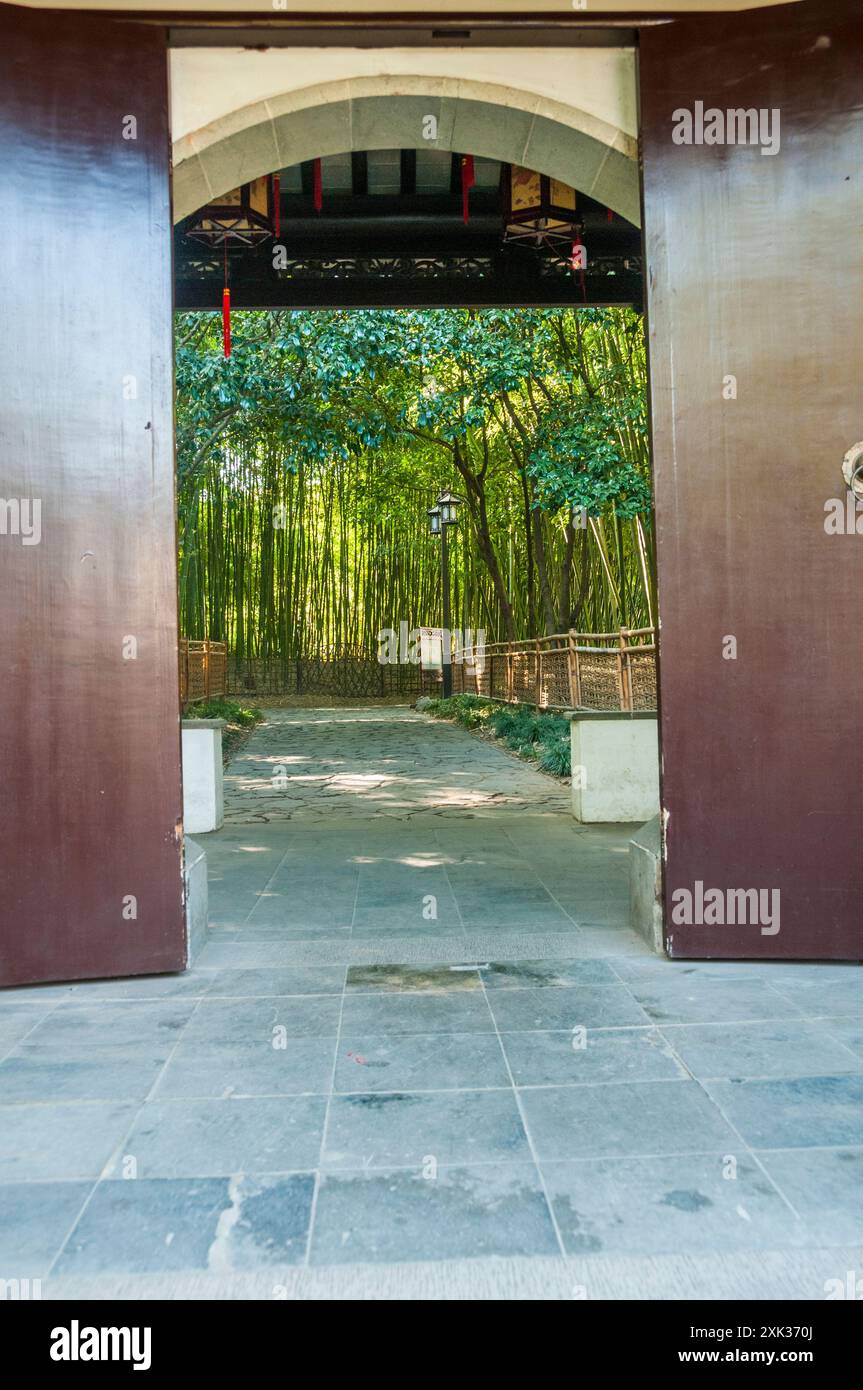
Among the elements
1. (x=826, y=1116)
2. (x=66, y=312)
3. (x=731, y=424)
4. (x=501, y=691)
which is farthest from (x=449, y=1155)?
(x=501, y=691)

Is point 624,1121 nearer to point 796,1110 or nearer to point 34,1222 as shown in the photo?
point 796,1110

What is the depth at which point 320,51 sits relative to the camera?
329 cm

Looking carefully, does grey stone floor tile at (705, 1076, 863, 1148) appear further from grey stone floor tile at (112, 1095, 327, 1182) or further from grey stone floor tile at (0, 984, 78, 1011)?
grey stone floor tile at (0, 984, 78, 1011)

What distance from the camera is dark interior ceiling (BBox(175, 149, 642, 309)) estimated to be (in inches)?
199

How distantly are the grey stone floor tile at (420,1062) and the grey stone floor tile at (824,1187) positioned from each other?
658 mm

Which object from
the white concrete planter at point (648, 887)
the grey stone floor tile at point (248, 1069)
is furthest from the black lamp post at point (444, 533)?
the grey stone floor tile at point (248, 1069)

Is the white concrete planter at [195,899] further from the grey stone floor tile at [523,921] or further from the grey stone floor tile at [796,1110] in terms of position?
the grey stone floor tile at [796,1110]

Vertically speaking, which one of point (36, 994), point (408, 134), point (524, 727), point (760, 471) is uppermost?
point (408, 134)

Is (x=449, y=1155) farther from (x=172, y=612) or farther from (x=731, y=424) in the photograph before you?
(x=731, y=424)

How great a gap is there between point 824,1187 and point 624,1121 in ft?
1.37

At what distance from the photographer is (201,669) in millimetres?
14055

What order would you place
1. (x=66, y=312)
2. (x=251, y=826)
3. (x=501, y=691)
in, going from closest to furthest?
(x=66, y=312), (x=251, y=826), (x=501, y=691)

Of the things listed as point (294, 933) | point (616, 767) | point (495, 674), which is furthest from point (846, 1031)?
point (495, 674)

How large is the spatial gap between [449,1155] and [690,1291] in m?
0.56
